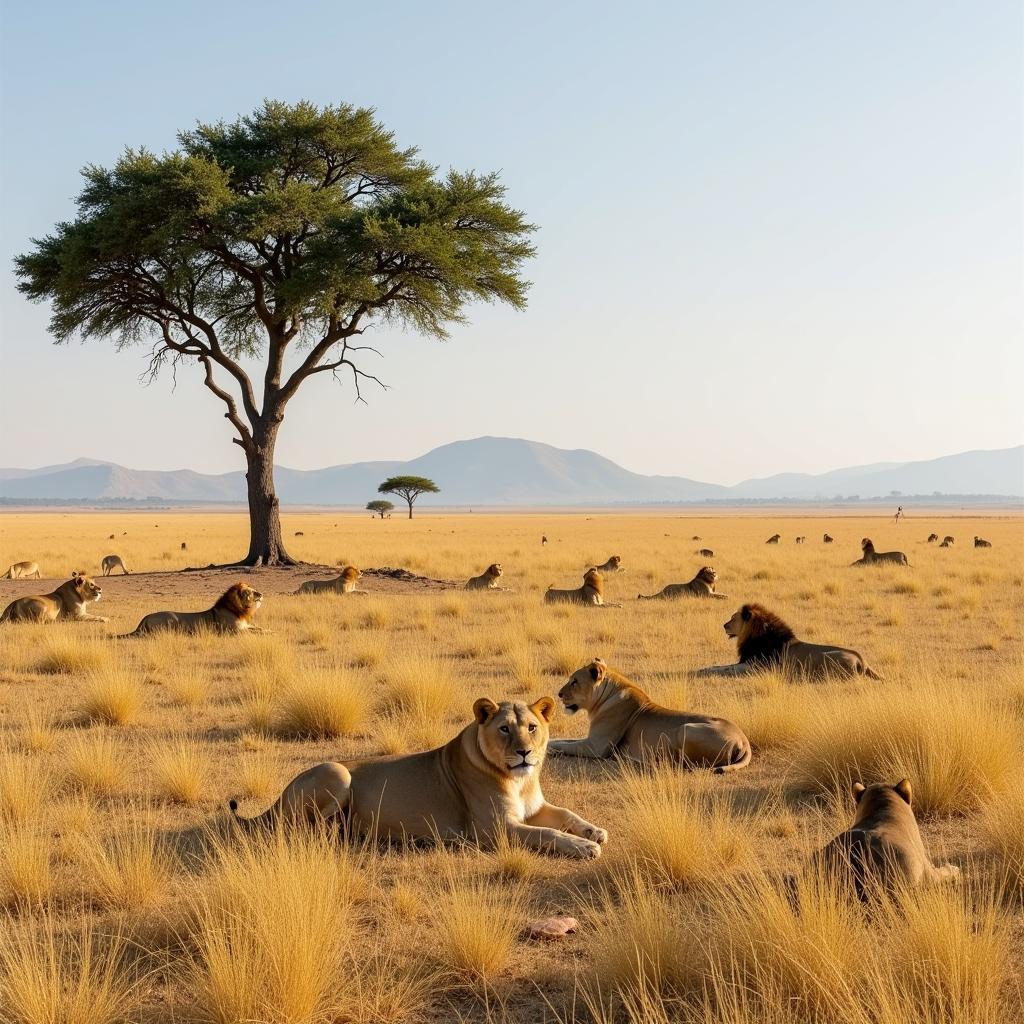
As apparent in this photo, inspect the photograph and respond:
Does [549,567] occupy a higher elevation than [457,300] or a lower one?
lower

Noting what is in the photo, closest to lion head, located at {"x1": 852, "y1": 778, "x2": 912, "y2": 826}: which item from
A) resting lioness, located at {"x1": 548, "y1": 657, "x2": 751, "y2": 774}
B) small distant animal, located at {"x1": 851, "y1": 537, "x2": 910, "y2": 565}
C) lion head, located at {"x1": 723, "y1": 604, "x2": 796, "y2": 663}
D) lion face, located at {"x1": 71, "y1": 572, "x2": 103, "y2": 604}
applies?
resting lioness, located at {"x1": 548, "y1": 657, "x2": 751, "y2": 774}

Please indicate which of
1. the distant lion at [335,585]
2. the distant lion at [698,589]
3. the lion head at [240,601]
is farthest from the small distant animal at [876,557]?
the lion head at [240,601]

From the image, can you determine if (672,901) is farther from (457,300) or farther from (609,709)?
(457,300)

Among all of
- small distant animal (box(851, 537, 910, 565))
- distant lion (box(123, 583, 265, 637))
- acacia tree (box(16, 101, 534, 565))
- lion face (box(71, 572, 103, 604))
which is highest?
acacia tree (box(16, 101, 534, 565))

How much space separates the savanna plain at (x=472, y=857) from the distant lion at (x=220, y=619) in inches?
25.2

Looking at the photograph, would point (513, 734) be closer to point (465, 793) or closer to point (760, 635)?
point (465, 793)

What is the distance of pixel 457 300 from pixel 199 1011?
88.5ft

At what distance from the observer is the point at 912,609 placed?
21.9 metres

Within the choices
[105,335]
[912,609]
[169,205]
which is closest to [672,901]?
[912,609]

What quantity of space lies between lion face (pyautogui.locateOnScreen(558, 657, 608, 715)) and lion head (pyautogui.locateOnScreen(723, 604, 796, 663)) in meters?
4.37

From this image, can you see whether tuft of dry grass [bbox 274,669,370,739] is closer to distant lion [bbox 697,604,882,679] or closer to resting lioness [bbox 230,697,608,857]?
resting lioness [bbox 230,697,608,857]

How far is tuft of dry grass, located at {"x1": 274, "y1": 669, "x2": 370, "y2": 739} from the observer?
34.6ft

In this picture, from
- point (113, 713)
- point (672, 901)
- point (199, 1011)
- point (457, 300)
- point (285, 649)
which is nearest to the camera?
point (199, 1011)

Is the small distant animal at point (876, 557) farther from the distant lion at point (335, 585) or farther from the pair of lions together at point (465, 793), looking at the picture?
the pair of lions together at point (465, 793)
